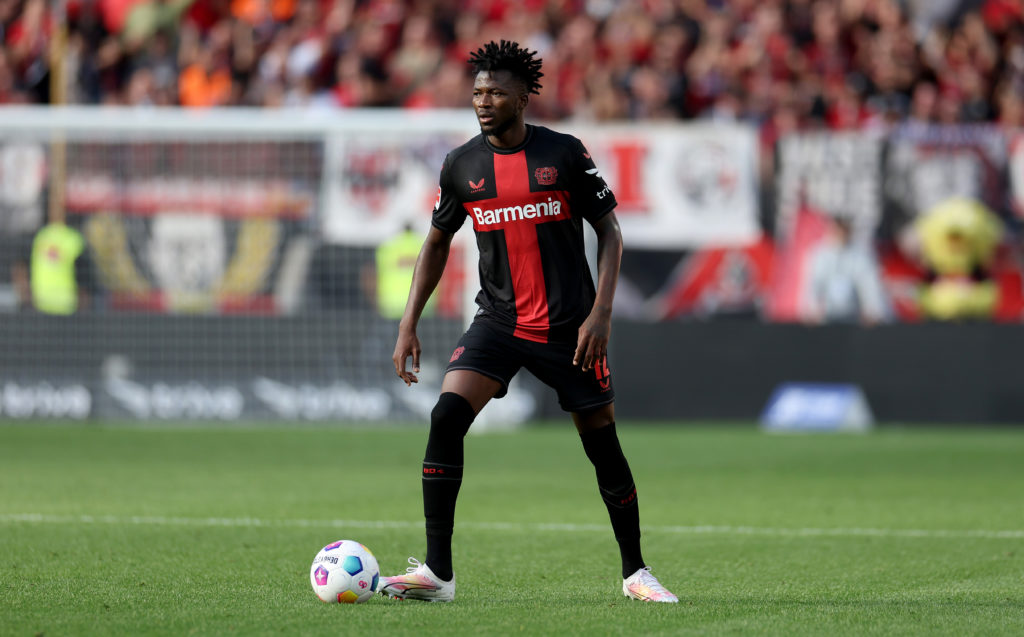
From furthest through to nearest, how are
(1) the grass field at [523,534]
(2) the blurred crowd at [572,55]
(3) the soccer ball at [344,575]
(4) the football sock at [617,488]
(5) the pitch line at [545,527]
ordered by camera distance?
(2) the blurred crowd at [572,55] < (5) the pitch line at [545,527] < (4) the football sock at [617,488] < (3) the soccer ball at [344,575] < (1) the grass field at [523,534]

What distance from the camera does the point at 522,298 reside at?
18.4 ft

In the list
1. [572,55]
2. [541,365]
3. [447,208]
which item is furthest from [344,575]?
[572,55]

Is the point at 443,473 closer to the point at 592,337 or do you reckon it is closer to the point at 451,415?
the point at 451,415

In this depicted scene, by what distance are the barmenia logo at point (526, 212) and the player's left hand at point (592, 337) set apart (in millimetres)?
427

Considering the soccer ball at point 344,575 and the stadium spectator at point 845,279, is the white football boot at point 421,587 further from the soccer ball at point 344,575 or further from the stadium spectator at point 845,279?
the stadium spectator at point 845,279

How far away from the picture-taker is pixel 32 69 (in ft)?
60.3

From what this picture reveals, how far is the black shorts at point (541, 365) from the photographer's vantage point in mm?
5551

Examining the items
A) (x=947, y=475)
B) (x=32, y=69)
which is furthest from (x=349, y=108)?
(x=947, y=475)

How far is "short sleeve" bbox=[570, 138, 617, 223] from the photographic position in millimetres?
5504

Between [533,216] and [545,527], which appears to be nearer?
[533,216]

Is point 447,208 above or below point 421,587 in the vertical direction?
above

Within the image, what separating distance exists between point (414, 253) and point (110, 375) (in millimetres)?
3521

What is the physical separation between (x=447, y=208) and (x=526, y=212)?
13.6 inches

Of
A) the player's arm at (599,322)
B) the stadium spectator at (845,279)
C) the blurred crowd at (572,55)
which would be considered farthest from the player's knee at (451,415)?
the blurred crowd at (572,55)
